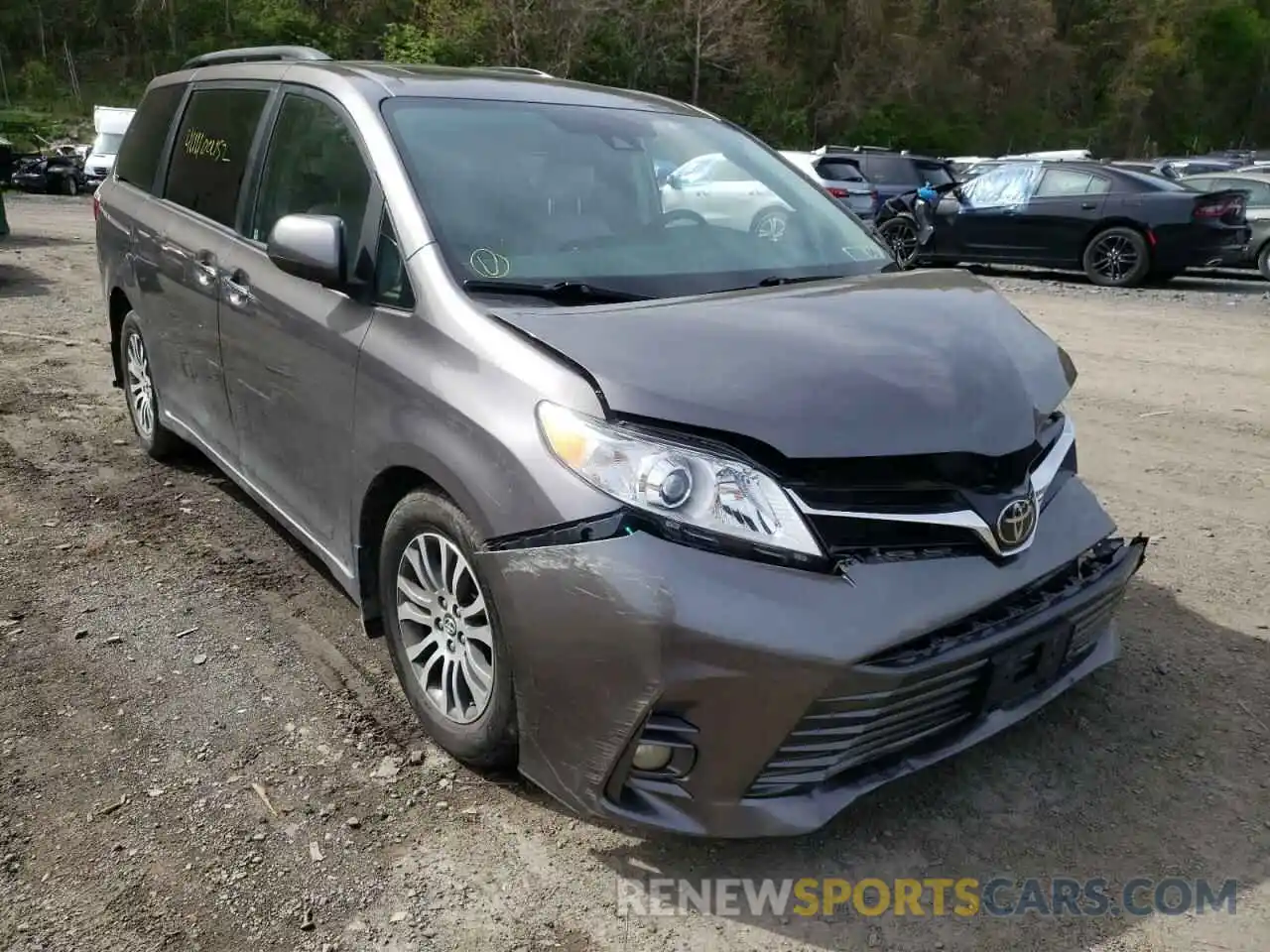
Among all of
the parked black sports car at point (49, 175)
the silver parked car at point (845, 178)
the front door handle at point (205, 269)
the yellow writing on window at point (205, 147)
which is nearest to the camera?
the front door handle at point (205, 269)

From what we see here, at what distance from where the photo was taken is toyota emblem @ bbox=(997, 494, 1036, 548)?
8.32 ft

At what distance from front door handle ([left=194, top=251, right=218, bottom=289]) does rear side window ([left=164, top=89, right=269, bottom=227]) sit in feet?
0.48

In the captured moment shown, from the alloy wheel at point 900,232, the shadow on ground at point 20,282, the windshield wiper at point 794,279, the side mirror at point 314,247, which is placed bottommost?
the shadow on ground at point 20,282

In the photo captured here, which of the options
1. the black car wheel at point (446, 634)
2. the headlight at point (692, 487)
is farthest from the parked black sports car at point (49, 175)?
the headlight at point (692, 487)

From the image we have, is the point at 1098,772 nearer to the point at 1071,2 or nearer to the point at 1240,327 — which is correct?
the point at 1240,327

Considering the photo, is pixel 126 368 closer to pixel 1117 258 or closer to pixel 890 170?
pixel 1117 258

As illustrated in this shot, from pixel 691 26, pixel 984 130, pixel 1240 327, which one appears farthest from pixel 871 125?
pixel 1240 327

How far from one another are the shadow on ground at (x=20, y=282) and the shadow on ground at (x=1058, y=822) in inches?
395

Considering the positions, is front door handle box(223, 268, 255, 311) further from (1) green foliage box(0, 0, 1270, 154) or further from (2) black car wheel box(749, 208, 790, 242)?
(1) green foliage box(0, 0, 1270, 154)

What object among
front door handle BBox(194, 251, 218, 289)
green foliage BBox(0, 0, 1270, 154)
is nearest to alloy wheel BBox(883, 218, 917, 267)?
front door handle BBox(194, 251, 218, 289)

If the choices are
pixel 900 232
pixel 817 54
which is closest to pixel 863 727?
pixel 900 232

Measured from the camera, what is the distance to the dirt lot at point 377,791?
238cm

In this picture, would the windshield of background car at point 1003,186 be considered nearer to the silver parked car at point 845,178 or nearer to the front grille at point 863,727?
the silver parked car at point 845,178

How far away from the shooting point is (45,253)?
13.2 metres
